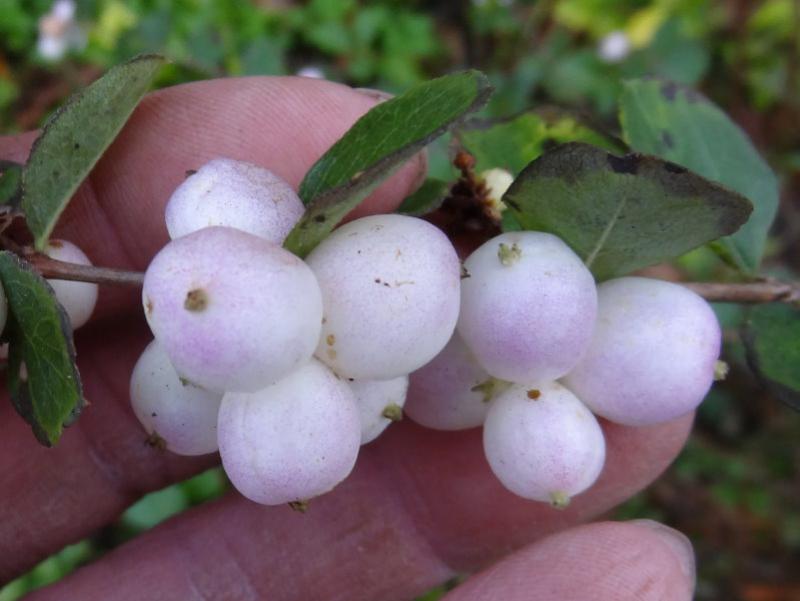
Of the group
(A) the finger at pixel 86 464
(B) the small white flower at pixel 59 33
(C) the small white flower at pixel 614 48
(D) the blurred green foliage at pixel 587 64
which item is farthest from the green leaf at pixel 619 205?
(B) the small white flower at pixel 59 33

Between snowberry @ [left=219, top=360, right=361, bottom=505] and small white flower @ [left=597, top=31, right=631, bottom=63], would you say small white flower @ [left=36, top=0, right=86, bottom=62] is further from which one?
snowberry @ [left=219, top=360, right=361, bottom=505]

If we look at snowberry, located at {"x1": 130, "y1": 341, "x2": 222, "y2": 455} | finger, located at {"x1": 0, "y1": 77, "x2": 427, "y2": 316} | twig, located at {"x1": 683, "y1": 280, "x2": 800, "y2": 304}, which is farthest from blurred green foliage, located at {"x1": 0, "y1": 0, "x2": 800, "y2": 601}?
snowberry, located at {"x1": 130, "y1": 341, "x2": 222, "y2": 455}

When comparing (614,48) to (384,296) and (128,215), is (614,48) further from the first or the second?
(384,296)

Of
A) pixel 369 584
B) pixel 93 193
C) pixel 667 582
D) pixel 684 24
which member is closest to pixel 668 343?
pixel 667 582

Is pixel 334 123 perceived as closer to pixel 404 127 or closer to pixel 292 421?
pixel 404 127

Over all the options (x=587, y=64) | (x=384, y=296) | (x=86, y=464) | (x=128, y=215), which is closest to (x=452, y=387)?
(x=384, y=296)

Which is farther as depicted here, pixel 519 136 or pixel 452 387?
pixel 519 136
